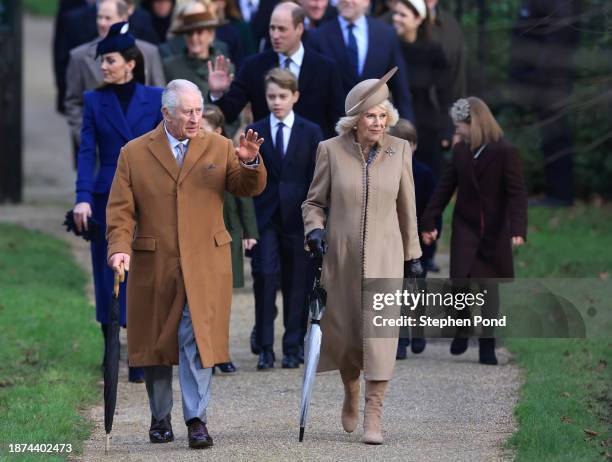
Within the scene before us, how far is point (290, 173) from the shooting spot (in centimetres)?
1015

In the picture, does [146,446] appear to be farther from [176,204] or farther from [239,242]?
[239,242]

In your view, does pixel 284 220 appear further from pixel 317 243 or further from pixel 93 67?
pixel 317 243

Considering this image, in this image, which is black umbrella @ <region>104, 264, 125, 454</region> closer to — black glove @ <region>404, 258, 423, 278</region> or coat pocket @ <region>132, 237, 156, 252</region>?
coat pocket @ <region>132, 237, 156, 252</region>

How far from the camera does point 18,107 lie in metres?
16.6

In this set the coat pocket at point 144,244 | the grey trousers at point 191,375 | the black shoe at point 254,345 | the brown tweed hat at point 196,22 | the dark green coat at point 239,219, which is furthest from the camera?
the brown tweed hat at point 196,22

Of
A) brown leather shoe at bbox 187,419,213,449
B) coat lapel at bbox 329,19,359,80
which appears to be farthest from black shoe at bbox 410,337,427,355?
brown leather shoe at bbox 187,419,213,449

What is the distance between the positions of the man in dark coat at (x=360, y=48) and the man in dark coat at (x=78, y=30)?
2.19 meters

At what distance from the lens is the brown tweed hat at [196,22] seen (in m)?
11.4

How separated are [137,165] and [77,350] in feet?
8.55

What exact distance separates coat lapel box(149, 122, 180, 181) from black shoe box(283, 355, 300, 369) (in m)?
2.33

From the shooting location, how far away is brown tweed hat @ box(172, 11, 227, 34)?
11.4 metres

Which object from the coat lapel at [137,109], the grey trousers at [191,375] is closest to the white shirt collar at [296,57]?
the coat lapel at [137,109]

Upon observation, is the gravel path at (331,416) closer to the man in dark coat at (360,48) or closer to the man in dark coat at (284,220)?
the man in dark coat at (284,220)

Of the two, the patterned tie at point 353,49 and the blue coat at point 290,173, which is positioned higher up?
the patterned tie at point 353,49
